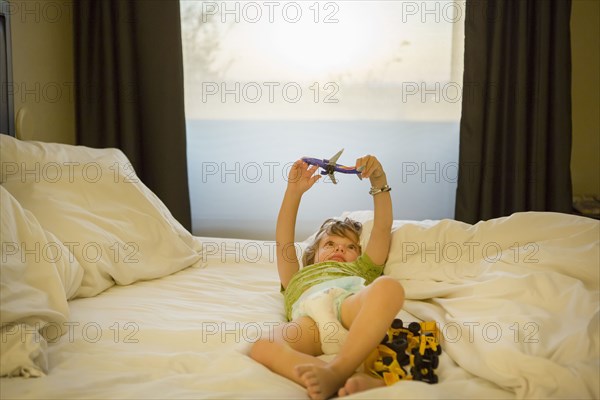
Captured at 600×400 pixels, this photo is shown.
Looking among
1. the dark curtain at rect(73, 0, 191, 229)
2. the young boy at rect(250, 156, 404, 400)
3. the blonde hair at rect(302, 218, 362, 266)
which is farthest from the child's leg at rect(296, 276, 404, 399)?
the dark curtain at rect(73, 0, 191, 229)

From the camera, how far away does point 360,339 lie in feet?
4.50

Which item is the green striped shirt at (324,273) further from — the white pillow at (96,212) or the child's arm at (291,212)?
the white pillow at (96,212)

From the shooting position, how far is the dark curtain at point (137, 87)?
3307 millimetres

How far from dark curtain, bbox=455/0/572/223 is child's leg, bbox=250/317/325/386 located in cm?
192

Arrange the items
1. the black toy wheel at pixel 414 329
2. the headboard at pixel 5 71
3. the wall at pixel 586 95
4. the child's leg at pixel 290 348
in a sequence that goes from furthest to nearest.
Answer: the wall at pixel 586 95 → the headboard at pixel 5 71 → the black toy wheel at pixel 414 329 → the child's leg at pixel 290 348

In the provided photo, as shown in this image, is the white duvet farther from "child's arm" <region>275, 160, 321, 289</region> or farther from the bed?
"child's arm" <region>275, 160, 321, 289</region>

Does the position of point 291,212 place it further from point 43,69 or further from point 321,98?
point 43,69

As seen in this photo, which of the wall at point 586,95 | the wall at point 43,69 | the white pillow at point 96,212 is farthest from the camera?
the wall at point 586,95

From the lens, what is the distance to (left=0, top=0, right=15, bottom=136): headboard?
8.43 ft

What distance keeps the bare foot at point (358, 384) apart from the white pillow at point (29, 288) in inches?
25.1

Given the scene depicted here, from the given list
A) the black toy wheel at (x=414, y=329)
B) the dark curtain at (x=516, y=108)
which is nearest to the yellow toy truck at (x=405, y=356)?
the black toy wheel at (x=414, y=329)

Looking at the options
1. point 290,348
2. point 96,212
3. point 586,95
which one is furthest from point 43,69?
point 586,95

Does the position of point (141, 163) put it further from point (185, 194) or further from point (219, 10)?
point (219, 10)

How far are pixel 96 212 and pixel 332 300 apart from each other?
36.9 inches
